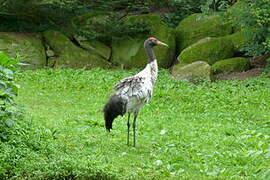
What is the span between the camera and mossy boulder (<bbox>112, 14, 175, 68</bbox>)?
16.4 m

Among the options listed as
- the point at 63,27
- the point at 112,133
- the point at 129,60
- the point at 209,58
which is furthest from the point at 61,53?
the point at 112,133

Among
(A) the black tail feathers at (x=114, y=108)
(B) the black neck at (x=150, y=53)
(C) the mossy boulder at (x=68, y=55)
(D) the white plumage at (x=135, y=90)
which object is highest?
(B) the black neck at (x=150, y=53)

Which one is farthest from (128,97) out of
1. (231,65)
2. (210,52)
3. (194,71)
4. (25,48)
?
(25,48)

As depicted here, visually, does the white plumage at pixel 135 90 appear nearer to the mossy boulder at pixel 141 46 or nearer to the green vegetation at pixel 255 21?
the green vegetation at pixel 255 21

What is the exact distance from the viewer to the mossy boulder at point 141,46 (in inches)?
647

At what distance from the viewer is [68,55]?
645 inches

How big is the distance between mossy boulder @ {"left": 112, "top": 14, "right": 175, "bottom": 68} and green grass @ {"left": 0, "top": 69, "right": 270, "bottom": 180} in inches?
94.4

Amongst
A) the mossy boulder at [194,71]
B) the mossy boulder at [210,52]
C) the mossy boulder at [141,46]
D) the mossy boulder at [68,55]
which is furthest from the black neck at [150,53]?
the mossy boulder at [141,46]

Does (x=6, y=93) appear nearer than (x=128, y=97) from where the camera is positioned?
Yes

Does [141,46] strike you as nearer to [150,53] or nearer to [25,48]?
[25,48]

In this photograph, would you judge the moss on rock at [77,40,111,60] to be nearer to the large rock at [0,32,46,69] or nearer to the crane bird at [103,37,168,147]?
the large rock at [0,32,46,69]

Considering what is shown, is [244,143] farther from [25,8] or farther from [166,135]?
[25,8]

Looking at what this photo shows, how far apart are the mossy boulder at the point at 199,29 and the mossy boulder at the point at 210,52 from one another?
0.76 meters

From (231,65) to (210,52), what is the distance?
94 centimetres
